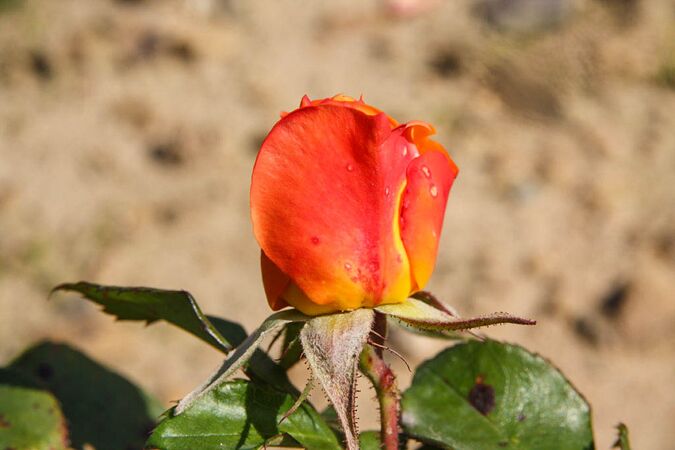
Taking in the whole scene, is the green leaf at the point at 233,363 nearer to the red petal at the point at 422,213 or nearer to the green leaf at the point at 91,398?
the red petal at the point at 422,213

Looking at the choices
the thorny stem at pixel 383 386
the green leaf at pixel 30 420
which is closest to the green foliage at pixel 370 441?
the thorny stem at pixel 383 386

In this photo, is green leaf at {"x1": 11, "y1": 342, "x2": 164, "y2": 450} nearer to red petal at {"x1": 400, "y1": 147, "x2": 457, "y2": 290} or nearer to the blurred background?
red petal at {"x1": 400, "y1": 147, "x2": 457, "y2": 290}

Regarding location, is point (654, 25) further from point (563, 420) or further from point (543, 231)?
point (563, 420)

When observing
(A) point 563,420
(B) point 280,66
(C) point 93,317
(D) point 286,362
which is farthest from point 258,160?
(B) point 280,66

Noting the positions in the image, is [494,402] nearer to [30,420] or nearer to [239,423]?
[239,423]

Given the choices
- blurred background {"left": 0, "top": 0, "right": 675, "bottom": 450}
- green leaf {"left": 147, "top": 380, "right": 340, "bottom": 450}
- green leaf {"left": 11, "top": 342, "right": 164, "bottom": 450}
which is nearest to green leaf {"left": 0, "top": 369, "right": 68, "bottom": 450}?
green leaf {"left": 11, "top": 342, "right": 164, "bottom": 450}
